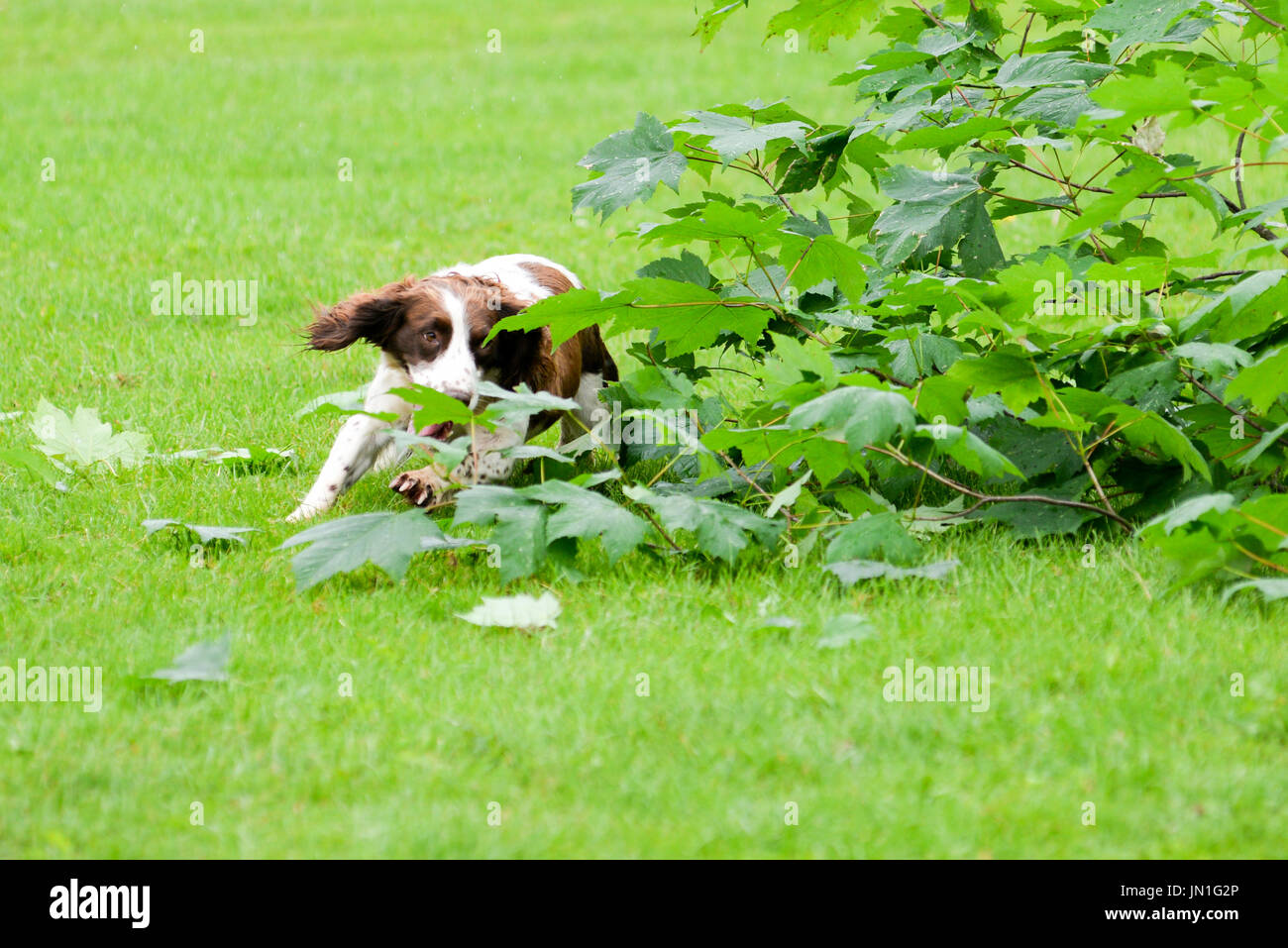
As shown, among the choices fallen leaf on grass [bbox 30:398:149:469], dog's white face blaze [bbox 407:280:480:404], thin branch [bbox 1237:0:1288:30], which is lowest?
fallen leaf on grass [bbox 30:398:149:469]

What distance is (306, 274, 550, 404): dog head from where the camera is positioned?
500cm

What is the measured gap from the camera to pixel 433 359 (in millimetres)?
5035

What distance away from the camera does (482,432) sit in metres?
5.34

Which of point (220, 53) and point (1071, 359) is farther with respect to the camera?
point (220, 53)

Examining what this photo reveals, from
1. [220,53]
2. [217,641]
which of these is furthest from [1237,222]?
[220,53]
